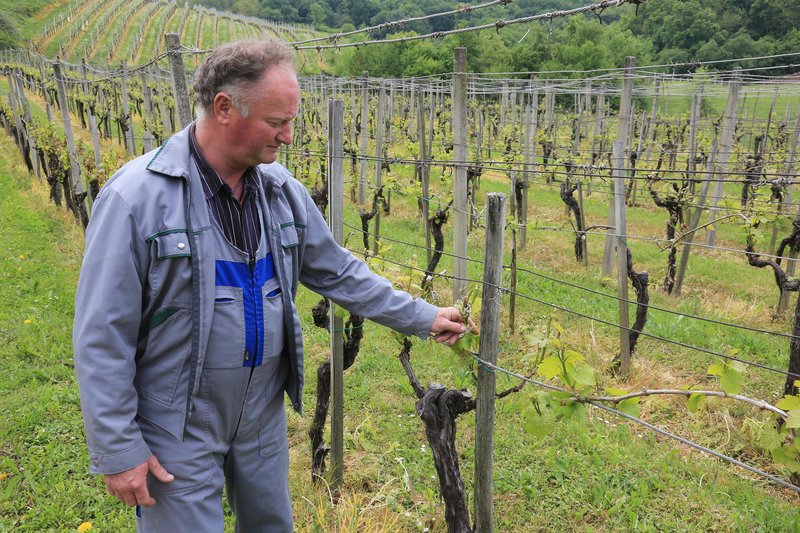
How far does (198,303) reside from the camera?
A: 1.73 metres

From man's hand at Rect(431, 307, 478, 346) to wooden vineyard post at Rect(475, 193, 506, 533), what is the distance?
0.46 ft

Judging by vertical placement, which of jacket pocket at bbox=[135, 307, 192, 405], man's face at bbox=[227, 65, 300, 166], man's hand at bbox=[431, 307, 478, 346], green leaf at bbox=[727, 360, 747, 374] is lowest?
green leaf at bbox=[727, 360, 747, 374]

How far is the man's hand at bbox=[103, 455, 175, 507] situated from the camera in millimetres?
1694

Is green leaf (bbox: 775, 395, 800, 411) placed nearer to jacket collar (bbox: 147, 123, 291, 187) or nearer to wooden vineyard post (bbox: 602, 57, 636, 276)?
jacket collar (bbox: 147, 123, 291, 187)

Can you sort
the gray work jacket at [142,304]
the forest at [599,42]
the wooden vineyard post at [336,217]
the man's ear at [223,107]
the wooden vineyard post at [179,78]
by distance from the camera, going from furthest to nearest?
the forest at [599,42] → the wooden vineyard post at [179,78] → the wooden vineyard post at [336,217] → the man's ear at [223,107] → the gray work jacket at [142,304]

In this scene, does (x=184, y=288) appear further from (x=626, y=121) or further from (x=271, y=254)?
(x=626, y=121)

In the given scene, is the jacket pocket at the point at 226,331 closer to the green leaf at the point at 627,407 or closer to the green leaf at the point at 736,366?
the green leaf at the point at 627,407

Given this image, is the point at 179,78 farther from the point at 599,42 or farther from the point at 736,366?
the point at 599,42

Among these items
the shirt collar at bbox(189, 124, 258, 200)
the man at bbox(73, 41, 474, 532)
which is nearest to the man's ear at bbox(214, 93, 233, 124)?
the man at bbox(73, 41, 474, 532)

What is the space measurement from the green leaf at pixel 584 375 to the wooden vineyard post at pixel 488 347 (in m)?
0.29

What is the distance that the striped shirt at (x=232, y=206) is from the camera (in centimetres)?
184

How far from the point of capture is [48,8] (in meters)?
57.1

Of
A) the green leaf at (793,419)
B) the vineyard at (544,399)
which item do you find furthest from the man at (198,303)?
the green leaf at (793,419)

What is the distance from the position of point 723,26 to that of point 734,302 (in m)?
47.6
